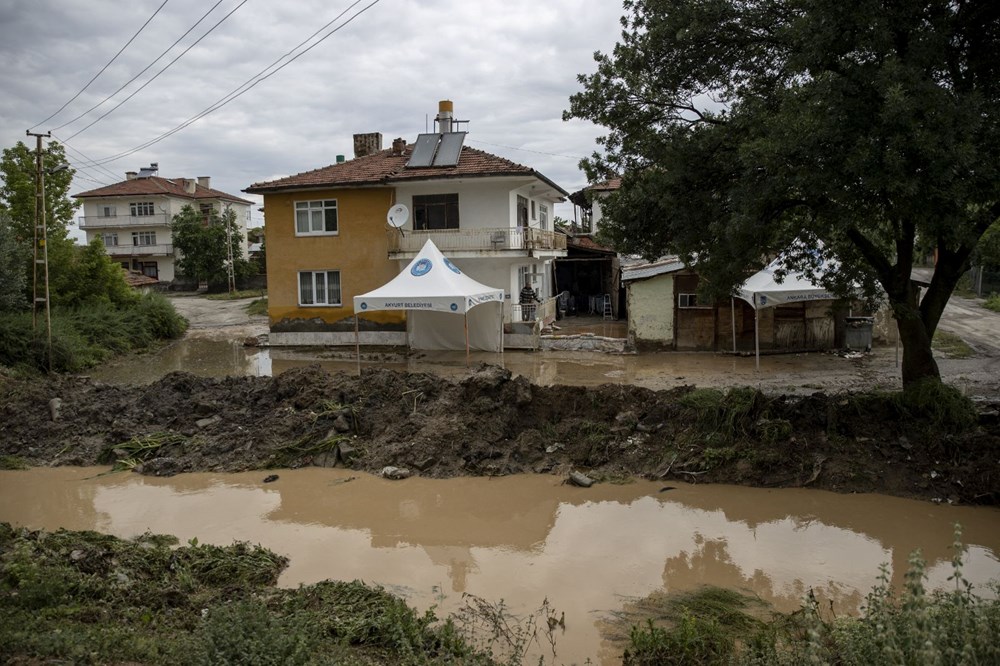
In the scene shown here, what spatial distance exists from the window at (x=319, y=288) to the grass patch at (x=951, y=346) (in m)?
19.1

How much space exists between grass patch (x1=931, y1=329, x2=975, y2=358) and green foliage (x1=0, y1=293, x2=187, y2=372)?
2470 centimetres

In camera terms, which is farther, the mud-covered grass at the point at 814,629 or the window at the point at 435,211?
the window at the point at 435,211

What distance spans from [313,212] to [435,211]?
4.38 meters

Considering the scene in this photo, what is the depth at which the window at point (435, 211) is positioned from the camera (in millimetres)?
24906

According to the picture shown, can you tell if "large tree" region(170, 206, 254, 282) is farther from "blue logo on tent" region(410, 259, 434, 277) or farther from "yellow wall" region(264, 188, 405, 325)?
"blue logo on tent" region(410, 259, 434, 277)

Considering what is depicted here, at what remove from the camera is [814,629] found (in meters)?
4.27

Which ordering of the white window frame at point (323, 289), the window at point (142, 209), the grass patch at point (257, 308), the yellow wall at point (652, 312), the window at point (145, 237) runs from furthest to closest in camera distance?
the window at point (142, 209) → the window at point (145, 237) → the grass patch at point (257, 308) → the white window frame at point (323, 289) → the yellow wall at point (652, 312)

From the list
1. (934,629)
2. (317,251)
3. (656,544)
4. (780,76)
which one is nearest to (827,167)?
(780,76)

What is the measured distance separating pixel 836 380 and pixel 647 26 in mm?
9558

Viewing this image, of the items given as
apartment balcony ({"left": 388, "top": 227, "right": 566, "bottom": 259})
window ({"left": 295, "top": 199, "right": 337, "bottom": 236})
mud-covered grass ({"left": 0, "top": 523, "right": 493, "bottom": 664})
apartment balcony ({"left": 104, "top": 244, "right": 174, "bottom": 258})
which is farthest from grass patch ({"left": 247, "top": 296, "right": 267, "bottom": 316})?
mud-covered grass ({"left": 0, "top": 523, "right": 493, "bottom": 664})

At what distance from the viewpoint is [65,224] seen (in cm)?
2494

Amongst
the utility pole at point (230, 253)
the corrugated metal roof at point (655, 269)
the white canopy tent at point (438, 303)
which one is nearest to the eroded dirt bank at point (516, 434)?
the white canopy tent at point (438, 303)

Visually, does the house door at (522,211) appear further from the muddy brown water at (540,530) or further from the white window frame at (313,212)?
the muddy brown water at (540,530)

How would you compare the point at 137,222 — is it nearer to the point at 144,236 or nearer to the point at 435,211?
the point at 144,236
